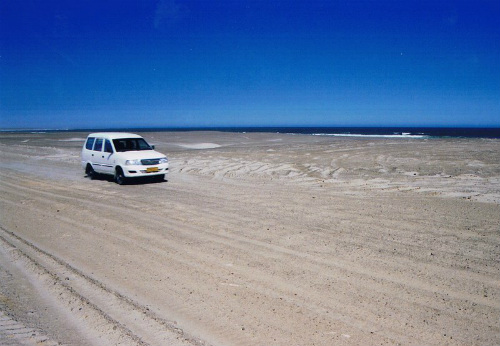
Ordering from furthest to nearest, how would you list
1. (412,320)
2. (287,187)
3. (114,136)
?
1. (114,136)
2. (287,187)
3. (412,320)

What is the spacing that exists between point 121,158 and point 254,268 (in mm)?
9959

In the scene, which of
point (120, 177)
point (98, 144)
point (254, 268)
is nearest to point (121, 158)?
point (120, 177)

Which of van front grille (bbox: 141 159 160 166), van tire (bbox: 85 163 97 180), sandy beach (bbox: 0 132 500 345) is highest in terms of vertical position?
van front grille (bbox: 141 159 160 166)

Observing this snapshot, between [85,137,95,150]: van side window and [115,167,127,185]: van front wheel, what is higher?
[85,137,95,150]: van side window

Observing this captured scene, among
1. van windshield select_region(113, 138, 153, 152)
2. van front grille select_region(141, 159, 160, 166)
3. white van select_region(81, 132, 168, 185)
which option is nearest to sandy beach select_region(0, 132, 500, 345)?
white van select_region(81, 132, 168, 185)

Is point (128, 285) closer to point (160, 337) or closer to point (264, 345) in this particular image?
point (160, 337)

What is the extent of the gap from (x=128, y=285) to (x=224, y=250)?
1792 mm

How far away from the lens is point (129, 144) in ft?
49.4

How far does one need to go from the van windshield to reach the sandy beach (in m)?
3.80

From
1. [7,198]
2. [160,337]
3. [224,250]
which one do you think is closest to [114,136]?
[7,198]

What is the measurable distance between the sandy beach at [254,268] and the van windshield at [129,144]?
3796 millimetres

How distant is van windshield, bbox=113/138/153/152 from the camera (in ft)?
48.4

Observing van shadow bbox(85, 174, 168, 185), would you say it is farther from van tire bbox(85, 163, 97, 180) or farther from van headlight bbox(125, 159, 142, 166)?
van headlight bbox(125, 159, 142, 166)

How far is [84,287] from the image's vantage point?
16.5 ft
